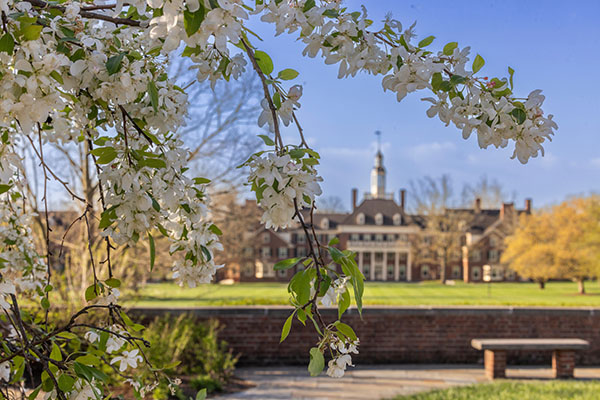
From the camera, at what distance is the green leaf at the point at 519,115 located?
3.80 feet

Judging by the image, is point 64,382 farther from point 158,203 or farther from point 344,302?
point 344,302

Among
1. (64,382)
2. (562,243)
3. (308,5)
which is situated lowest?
(64,382)

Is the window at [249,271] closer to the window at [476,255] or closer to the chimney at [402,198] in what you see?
the chimney at [402,198]

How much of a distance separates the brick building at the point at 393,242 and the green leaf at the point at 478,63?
34250 mm

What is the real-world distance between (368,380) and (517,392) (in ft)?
5.97

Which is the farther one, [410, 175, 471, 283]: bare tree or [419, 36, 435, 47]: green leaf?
[410, 175, 471, 283]: bare tree

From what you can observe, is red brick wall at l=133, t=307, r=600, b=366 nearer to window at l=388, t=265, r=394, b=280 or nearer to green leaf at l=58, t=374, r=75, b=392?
green leaf at l=58, t=374, r=75, b=392

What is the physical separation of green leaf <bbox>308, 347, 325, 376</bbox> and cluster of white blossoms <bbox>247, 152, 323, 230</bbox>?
0.29m

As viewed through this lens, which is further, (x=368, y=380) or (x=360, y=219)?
(x=360, y=219)

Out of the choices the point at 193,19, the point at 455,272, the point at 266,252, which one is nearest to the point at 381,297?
the point at 266,252

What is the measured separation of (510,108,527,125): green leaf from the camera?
116 cm

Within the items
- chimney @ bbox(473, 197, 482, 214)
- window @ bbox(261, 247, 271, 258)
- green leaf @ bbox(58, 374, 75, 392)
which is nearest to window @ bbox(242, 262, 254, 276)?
window @ bbox(261, 247, 271, 258)

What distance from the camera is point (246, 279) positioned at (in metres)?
35.4

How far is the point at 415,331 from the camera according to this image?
7.83 m
